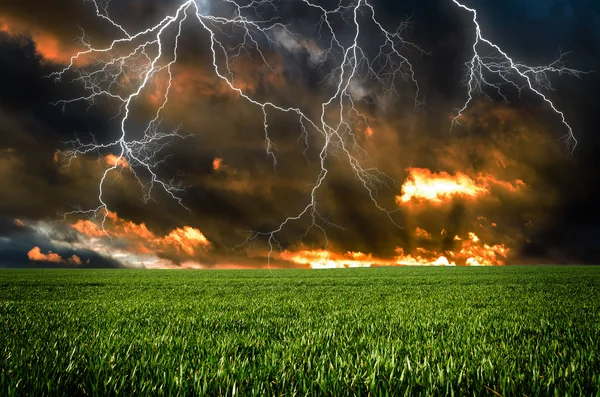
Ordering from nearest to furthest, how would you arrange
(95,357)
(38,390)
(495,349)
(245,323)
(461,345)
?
(38,390)
(95,357)
(495,349)
(461,345)
(245,323)

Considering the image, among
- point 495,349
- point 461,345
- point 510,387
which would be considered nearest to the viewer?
point 510,387

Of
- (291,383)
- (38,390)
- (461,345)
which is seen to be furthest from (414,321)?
(38,390)

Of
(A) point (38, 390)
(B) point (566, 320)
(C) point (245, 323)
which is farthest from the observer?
(B) point (566, 320)

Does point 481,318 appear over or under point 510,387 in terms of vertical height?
under

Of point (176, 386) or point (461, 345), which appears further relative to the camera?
point (461, 345)

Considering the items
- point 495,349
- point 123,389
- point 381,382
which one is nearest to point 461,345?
point 495,349

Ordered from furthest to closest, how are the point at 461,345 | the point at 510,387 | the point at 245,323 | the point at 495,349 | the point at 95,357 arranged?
the point at 245,323 < the point at 461,345 < the point at 495,349 < the point at 95,357 < the point at 510,387

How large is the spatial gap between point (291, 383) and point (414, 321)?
4716mm

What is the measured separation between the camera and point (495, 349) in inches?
169

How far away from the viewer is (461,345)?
15.1 feet

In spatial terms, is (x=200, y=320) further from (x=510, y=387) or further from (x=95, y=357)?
(x=510, y=387)

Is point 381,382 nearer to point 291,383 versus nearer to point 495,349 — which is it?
point 291,383

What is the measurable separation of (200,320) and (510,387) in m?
5.69

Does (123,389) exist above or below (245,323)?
above
